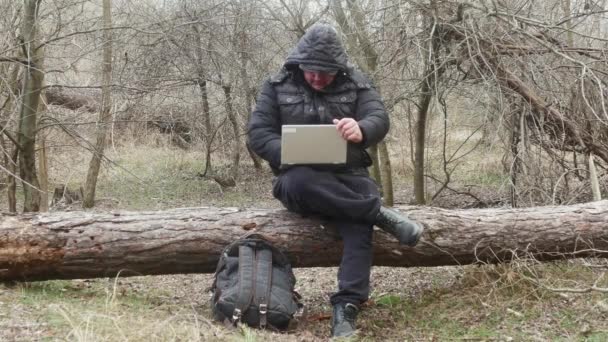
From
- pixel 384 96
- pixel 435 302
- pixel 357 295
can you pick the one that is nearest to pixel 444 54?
pixel 384 96

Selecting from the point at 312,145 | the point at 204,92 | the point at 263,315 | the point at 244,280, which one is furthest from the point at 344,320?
the point at 204,92

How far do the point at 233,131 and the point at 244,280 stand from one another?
8.12 m

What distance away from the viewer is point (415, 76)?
6.94m

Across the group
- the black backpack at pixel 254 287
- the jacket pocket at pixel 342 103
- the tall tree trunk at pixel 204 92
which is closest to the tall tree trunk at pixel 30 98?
the black backpack at pixel 254 287

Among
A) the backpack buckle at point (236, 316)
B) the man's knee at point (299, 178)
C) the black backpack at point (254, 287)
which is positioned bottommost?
the backpack buckle at point (236, 316)

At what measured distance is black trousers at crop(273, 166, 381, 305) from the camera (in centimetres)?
389

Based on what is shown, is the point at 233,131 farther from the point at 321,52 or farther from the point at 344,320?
the point at 344,320

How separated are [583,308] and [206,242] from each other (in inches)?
94.7

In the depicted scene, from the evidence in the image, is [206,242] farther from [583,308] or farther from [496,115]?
[496,115]

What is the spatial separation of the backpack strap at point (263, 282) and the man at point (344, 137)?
1.36 feet

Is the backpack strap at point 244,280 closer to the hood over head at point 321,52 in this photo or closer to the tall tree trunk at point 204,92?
the hood over head at point 321,52

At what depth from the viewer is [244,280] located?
147 inches

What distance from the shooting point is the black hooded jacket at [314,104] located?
3982 millimetres

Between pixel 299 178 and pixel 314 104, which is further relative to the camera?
pixel 314 104
